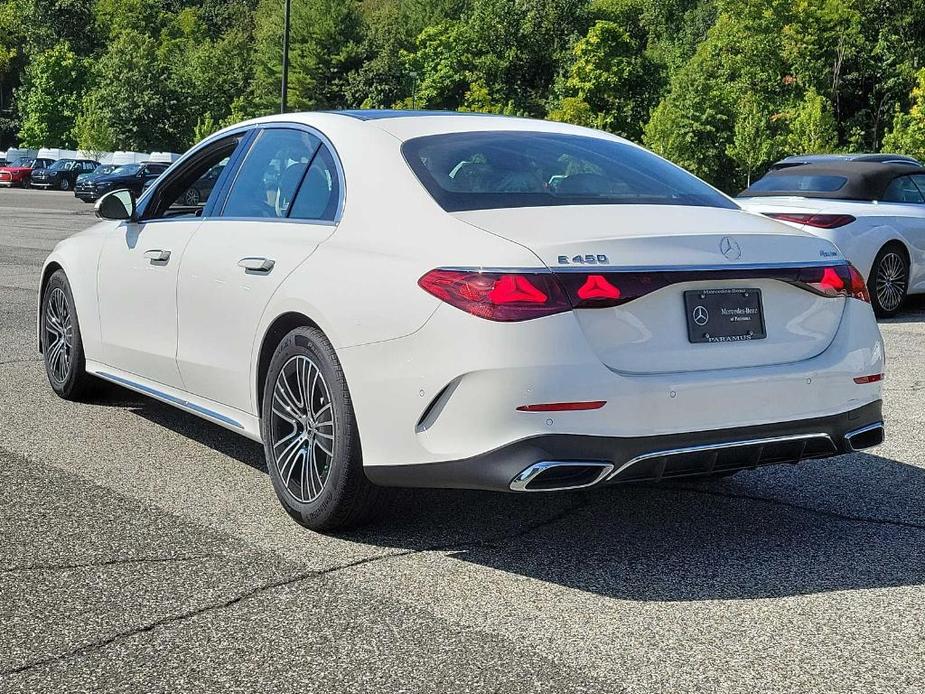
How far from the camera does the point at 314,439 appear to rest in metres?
4.69

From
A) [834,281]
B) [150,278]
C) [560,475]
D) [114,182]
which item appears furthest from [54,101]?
[560,475]

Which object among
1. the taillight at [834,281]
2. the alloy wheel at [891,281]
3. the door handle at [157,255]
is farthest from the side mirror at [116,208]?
the alloy wheel at [891,281]

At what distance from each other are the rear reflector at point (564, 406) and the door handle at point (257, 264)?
143 cm

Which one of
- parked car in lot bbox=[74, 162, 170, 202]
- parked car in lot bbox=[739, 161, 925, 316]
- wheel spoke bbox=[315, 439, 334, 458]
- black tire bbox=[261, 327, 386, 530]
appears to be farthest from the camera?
parked car in lot bbox=[74, 162, 170, 202]

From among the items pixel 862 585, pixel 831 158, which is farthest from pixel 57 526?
pixel 831 158

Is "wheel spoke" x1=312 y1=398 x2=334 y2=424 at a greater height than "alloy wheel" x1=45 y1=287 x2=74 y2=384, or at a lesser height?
greater

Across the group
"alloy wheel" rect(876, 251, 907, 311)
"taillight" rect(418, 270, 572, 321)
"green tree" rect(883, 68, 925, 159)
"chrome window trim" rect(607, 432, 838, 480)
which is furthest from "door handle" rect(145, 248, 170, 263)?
"green tree" rect(883, 68, 925, 159)

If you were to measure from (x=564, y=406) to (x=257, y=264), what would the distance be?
161 cm

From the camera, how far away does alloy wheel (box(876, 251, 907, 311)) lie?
1196cm

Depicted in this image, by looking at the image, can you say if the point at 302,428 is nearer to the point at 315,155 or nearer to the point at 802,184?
the point at 315,155

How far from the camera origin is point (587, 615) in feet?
12.6

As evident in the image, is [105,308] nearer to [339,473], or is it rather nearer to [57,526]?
[57,526]

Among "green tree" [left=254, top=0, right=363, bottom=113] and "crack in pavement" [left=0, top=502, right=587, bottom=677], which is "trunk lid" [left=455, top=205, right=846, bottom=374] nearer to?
"crack in pavement" [left=0, top=502, right=587, bottom=677]

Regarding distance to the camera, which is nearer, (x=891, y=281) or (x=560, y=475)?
(x=560, y=475)
